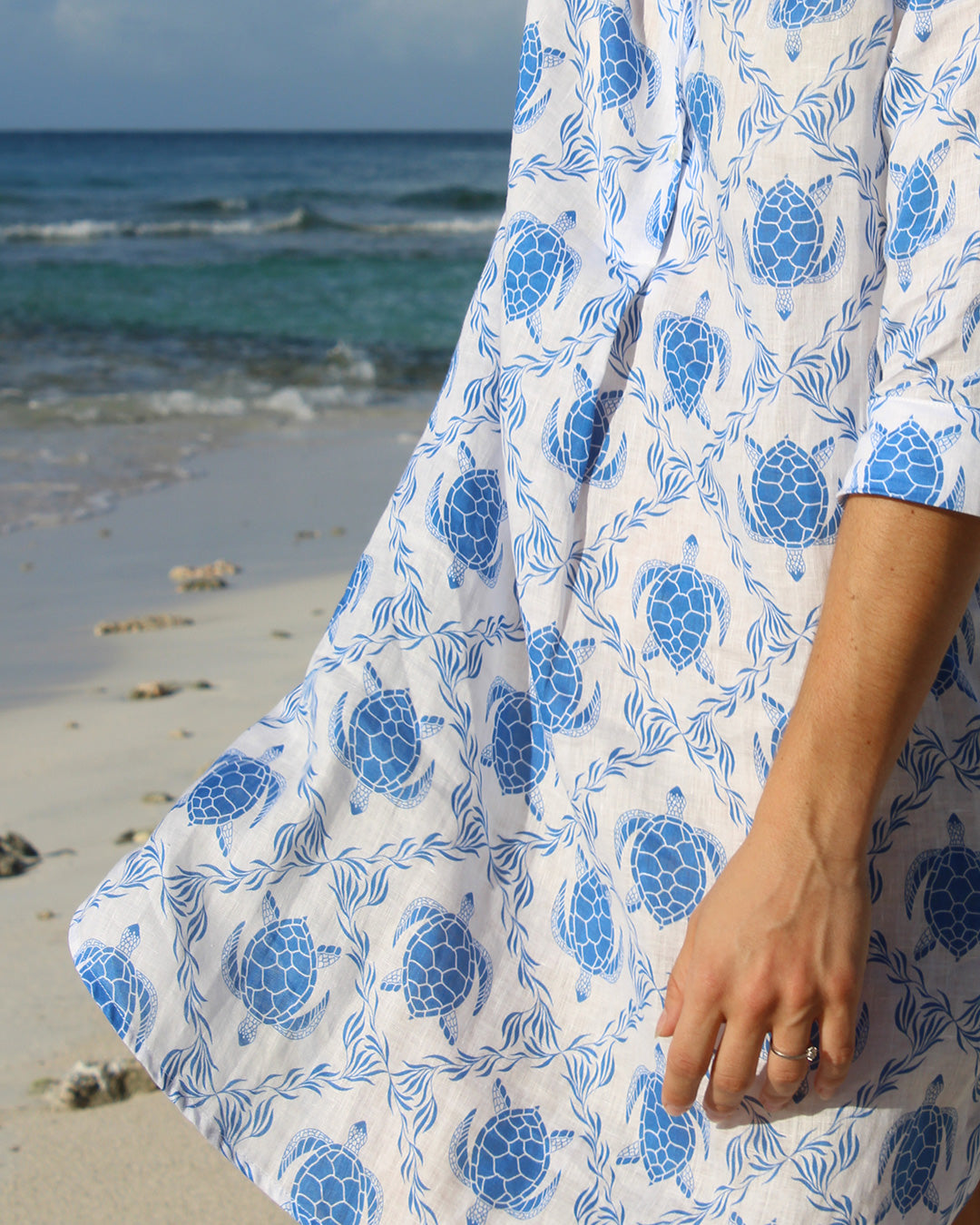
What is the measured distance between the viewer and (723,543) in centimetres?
83

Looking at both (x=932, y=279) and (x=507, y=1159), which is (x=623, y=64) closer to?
(x=932, y=279)

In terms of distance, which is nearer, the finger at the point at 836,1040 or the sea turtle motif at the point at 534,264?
the finger at the point at 836,1040

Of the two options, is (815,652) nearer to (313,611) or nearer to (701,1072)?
(701,1072)

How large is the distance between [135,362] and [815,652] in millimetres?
9881

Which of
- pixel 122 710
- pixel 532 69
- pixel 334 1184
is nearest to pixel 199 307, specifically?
→ pixel 122 710

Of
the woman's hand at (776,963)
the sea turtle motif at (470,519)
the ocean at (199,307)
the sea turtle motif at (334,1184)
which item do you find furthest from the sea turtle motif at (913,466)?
the ocean at (199,307)

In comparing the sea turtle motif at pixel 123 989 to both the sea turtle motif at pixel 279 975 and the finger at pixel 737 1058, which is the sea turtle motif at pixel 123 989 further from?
the finger at pixel 737 1058

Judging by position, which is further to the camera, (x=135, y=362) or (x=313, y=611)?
(x=135, y=362)

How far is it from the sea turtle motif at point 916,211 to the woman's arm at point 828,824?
0.16m

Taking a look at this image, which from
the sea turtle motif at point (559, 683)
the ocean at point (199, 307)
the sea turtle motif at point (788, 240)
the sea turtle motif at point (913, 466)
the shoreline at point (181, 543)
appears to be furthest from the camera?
the ocean at point (199, 307)

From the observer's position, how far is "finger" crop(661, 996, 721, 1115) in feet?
2.46

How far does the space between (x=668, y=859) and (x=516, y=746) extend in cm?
15

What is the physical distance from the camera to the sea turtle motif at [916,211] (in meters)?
0.71

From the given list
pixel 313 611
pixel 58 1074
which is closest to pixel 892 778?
pixel 58 1074
